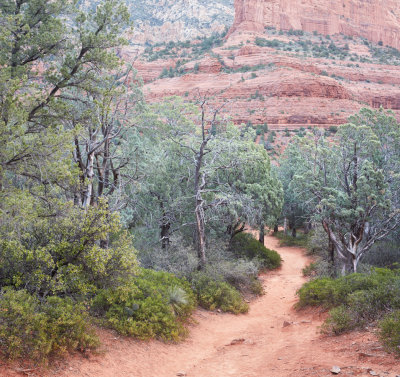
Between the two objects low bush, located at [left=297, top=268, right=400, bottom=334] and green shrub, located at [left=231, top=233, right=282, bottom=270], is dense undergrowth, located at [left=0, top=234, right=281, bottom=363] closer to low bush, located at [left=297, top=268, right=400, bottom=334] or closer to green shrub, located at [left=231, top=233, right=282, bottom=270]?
low bush, located at [left=297, top=268, right=400, bottom=334]

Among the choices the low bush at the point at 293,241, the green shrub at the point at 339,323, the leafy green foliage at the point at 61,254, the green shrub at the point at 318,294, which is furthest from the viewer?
the low bush at the point at 293,241

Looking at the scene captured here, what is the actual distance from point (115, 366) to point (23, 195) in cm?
359

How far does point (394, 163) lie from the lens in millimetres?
15516

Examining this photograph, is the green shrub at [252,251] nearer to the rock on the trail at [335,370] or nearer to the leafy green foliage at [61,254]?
the leafy green foliage at [61,254]

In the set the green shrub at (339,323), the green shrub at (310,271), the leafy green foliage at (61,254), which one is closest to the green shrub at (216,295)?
the green shrub at (339,323)

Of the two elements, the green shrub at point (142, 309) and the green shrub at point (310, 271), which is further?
the green shrub at point (310, 271)

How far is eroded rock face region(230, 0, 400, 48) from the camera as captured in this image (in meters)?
82.9

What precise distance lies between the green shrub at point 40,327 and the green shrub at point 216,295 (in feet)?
17.0

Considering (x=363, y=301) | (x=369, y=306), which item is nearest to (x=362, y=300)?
(x=363, y=301)

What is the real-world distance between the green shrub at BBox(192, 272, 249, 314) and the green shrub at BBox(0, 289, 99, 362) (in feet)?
17.0

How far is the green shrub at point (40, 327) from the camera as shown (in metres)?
5.25

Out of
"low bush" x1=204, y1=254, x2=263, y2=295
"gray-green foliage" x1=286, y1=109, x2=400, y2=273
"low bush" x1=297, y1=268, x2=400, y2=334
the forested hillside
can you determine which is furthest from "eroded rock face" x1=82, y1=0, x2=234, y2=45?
"low bush" x1=297, y1=268, x2=400, y2=334

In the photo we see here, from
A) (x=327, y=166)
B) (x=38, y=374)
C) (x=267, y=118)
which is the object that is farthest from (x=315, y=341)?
(x=267, y=118)

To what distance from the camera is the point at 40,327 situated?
5648 millimetres
